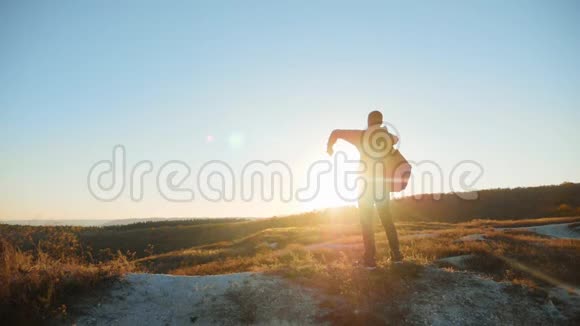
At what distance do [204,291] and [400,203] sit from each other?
144ft

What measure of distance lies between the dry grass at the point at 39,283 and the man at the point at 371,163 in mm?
4538

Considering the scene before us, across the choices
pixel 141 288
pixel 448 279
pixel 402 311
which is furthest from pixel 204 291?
pixel 448 279

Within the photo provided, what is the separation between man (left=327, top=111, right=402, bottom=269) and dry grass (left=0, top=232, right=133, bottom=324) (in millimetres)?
4538

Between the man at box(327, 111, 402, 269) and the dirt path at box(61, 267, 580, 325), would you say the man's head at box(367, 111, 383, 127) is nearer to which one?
the man at box(327, 111, 402, 269)

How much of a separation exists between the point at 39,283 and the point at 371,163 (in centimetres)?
588

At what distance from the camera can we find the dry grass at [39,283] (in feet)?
16.5

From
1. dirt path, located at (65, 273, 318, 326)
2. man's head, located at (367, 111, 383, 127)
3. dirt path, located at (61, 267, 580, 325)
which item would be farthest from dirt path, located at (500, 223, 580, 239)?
dirt path, located at (65, 273, 318, 326)

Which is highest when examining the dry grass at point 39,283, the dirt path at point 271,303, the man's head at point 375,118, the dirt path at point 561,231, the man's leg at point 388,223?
the man's head at point 375,118

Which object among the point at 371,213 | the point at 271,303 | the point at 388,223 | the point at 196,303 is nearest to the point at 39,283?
the point at 196,303

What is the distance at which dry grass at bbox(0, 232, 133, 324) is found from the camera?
503cm

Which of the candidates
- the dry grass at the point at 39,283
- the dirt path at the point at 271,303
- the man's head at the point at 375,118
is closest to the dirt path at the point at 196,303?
the dirt path at the point at 271,303

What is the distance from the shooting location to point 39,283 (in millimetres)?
5551

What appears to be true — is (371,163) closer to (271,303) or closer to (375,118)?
(375,118)

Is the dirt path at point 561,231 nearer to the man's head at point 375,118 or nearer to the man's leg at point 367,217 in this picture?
the man's leg at point 367,217
